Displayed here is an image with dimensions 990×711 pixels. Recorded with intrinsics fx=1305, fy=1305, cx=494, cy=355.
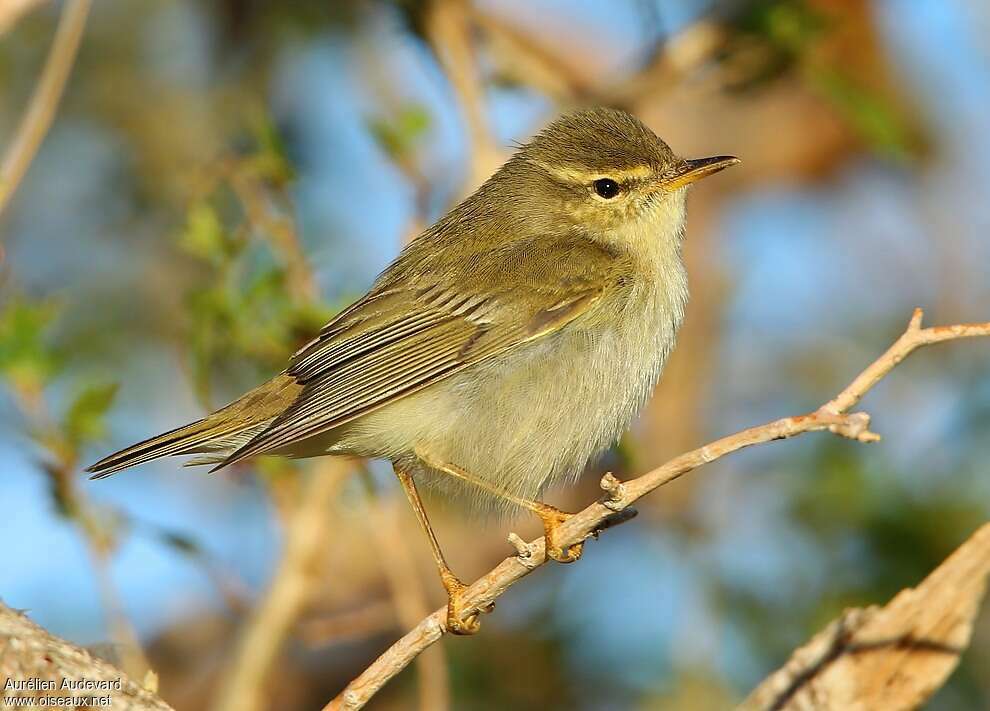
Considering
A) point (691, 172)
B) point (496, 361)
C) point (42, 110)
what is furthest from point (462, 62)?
point (42, 110)

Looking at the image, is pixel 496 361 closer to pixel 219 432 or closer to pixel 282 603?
pixel 219 432

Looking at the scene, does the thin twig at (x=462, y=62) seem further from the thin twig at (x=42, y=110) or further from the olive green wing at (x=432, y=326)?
the thin twig at (x=42, y=110)

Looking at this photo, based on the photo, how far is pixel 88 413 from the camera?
411cm

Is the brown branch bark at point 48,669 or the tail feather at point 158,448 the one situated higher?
the tail feather at point 158,448

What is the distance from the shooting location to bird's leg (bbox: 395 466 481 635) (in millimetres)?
3389

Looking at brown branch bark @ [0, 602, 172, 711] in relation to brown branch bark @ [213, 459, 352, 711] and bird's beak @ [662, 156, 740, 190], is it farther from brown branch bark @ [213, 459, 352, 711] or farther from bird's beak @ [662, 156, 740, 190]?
bird's beak @ [662, 156, 740, 190]

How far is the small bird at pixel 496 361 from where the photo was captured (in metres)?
4.01

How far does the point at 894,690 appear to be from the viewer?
3494mm

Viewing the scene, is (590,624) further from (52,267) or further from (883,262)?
(52,267)

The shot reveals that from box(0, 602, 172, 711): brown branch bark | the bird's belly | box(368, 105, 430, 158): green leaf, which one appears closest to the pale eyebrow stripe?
box(368, 105, 430, 158): green leaf

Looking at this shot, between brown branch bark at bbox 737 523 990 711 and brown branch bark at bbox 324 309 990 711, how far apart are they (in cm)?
72

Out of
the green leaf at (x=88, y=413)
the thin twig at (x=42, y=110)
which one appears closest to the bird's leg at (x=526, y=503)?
the green leaf at (x=88, y=413)

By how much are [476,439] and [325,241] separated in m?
2.31

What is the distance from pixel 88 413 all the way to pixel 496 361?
1.30 m
